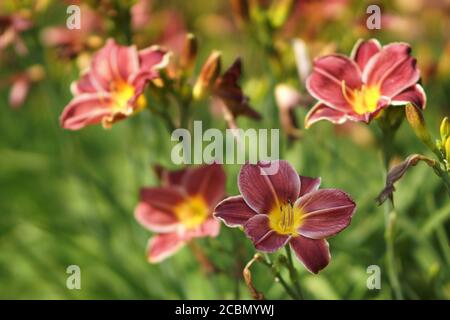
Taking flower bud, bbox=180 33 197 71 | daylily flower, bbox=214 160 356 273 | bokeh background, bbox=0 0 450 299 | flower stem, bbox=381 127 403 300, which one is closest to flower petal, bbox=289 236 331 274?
daylily flower, bbox=214 160 356 273

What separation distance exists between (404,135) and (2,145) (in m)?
1.31

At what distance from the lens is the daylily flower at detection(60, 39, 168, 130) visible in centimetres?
131

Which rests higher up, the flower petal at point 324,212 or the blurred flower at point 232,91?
the blurred flower at point 232,91

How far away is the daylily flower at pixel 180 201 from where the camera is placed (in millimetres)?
1441

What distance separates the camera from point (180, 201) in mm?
1480

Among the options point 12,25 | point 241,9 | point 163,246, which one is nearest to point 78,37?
point 12,25

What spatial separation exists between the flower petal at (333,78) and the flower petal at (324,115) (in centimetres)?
2

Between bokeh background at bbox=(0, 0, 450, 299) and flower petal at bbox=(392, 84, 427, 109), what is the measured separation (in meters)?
0.41

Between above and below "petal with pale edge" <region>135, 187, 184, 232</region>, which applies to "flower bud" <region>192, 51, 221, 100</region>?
above

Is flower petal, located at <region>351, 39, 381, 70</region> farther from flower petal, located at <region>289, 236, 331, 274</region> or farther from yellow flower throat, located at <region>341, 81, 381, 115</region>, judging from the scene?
flower petal, located at <region>289, 236, 331, 274</region>

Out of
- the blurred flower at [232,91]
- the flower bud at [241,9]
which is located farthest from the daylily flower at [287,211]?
the flower bud at [241,9]

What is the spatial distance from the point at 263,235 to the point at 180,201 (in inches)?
16.0

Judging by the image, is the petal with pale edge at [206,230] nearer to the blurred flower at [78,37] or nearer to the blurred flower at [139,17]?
the blurred flower at [78,37]

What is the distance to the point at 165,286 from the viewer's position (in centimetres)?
179
